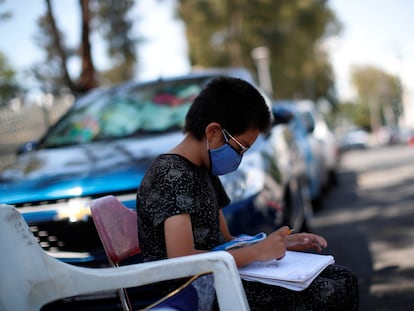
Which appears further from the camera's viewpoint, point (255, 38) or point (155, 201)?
point (255, 38)

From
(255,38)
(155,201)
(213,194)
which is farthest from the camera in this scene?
(255,38)

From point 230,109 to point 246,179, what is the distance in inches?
61.0

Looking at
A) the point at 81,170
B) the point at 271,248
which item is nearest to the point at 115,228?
the point at 271,248

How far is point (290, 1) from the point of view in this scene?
3073 cm

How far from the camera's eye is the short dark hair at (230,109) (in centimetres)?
222

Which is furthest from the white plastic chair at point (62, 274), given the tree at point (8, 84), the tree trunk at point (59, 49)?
the tree at point (8, 84)

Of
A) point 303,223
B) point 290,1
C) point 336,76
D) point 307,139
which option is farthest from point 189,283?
point 336,76

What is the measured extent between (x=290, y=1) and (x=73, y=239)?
2925 centimetres

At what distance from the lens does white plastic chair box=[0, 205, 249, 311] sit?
6.14ft

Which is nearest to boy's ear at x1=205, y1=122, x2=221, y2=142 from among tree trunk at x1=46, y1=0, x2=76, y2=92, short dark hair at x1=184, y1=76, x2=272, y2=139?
short dark hair at x1=184, y1=76, x2=272, y2=139

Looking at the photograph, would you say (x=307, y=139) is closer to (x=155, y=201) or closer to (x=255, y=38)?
(x=155, y=201)

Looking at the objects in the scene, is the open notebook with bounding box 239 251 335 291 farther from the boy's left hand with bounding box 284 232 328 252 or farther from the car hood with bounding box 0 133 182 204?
the car hood with bounding box 0 133 182 204

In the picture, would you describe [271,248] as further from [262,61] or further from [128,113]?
[262,61]

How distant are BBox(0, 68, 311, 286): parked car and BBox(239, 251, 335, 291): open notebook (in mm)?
1179
